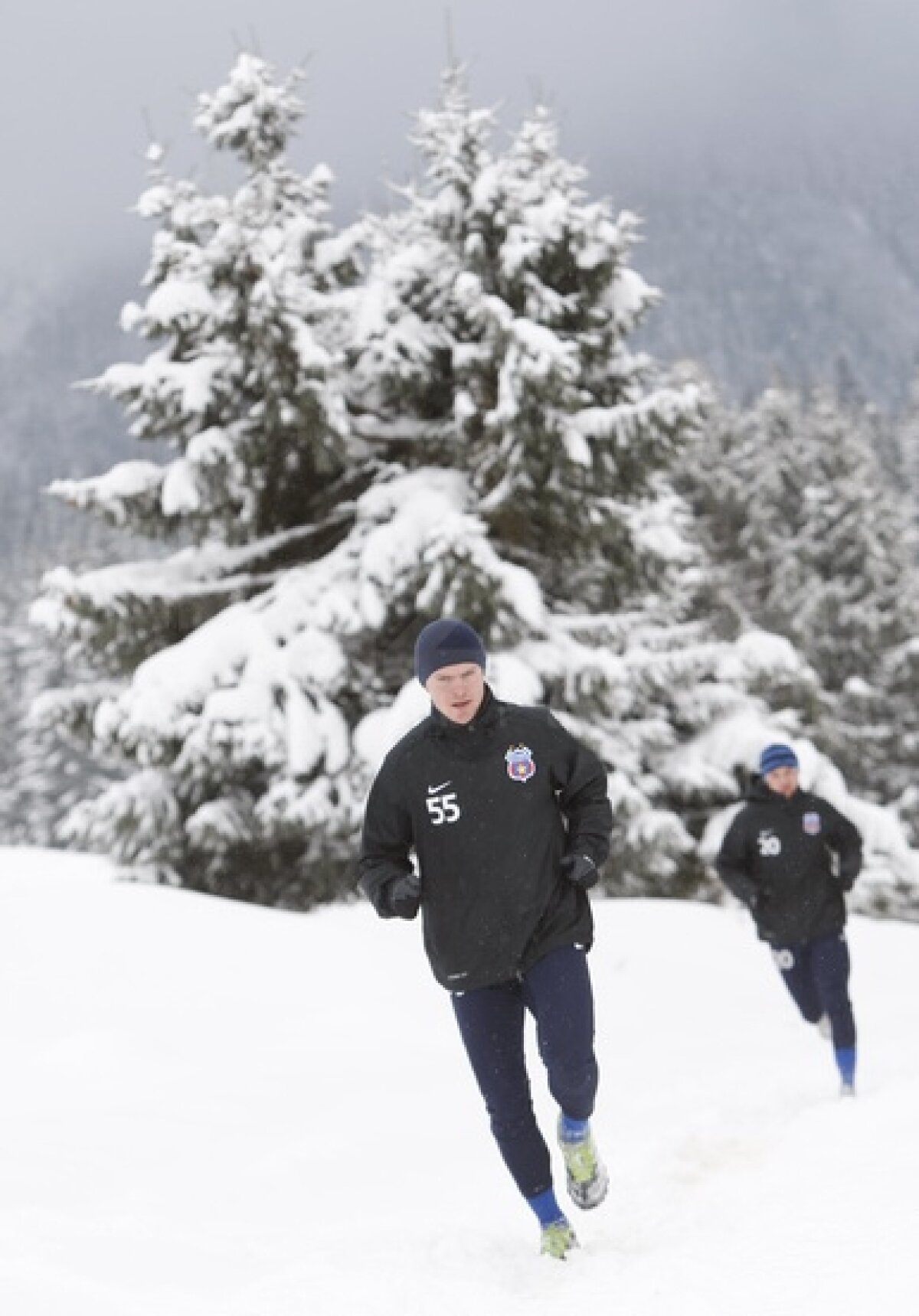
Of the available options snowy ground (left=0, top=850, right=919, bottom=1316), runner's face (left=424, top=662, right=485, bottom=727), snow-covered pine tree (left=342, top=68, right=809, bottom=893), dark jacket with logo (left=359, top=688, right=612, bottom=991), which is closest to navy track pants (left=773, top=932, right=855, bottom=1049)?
snowy ground (left=0, top=850, right=919, bottom=1316)

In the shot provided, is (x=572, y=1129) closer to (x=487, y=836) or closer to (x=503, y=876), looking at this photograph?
(x=503, y=876)

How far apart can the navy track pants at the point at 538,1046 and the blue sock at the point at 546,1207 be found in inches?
0.9

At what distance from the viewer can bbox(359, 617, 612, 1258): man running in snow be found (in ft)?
14.4

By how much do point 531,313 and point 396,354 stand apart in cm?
161

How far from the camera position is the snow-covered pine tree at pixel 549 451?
1297 centimetres

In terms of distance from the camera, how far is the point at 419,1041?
8.48 meters

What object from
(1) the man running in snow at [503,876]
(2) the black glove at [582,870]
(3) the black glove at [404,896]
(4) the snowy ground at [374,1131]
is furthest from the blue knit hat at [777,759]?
(3) the black glove at [404,896]

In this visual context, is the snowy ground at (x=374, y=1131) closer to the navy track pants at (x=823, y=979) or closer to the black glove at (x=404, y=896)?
the navy track pants at (x=823, y=979)

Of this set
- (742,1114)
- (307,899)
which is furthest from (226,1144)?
(307,899)

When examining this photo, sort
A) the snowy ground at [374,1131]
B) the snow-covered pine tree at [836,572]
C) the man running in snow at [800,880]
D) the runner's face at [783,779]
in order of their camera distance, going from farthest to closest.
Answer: the snow-covered pine tree at [836,572] → the runner's face at [783,779] → the man running in snow at [800,880] → the snowy ground at [374,1131]

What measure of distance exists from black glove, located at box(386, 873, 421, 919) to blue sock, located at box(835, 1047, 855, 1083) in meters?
4.11

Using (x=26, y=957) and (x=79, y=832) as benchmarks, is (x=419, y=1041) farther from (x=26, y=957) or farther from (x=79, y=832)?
(x=79, y=832)

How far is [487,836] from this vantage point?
14.4ft

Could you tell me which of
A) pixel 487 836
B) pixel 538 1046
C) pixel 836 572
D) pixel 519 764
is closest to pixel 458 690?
pixel 519 764
